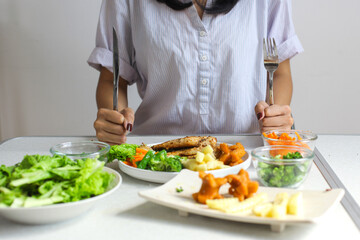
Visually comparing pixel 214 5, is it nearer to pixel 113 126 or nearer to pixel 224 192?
pixel 113 126

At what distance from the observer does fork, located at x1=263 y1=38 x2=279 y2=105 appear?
1598 mm

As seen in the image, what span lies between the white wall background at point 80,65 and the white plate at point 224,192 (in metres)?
1.88

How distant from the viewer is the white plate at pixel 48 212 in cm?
81

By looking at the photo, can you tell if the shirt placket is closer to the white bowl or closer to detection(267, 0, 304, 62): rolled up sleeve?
detection(267, 0, 304, 62): rolled up sleeve

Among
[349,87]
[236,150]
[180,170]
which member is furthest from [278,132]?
[349,87]

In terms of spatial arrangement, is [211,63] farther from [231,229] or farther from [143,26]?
[231,229]

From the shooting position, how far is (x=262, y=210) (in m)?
0.82

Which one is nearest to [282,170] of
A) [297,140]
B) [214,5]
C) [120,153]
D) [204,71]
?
[297,140]

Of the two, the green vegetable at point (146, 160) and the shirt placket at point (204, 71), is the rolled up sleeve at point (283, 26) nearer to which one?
the shirt placket at point (204, 71)

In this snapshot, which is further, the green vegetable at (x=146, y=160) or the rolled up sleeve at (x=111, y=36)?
the rolled up sleeve at (x=111, y=36)

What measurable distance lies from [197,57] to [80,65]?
127 cm

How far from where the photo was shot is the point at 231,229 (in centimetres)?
84

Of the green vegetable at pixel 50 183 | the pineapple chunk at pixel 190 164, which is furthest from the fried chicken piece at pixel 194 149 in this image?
the green vegetable at pixel 50 183

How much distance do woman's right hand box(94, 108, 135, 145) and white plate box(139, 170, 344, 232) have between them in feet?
1.63
